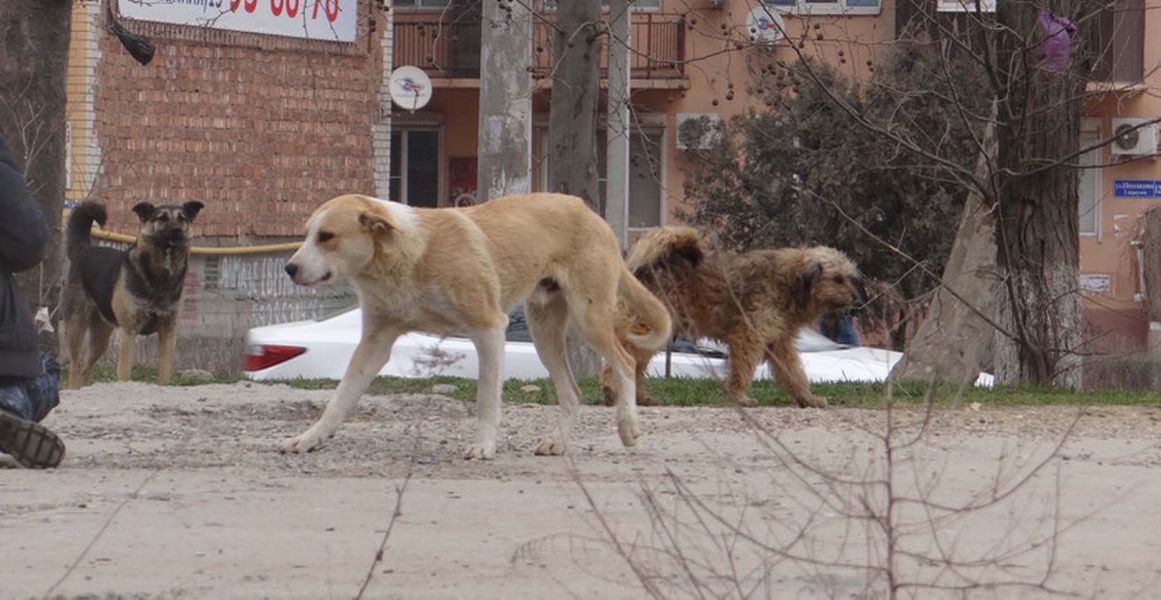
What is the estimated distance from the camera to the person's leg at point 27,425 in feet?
25.4

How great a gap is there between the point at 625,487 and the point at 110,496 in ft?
6.42

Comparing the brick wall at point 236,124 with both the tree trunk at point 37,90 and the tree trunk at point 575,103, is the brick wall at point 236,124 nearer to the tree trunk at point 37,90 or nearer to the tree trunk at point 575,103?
the tree trunk at point 37,90

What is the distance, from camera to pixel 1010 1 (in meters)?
13.5

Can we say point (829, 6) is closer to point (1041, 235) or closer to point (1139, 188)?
point (1139, 188)

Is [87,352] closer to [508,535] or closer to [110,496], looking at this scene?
[110,496]

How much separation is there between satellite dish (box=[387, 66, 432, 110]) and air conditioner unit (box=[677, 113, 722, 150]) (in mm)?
4322

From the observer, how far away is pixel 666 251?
11.5 metres

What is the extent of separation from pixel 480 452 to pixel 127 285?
7.37m

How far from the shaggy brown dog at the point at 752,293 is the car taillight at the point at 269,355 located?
178 inches

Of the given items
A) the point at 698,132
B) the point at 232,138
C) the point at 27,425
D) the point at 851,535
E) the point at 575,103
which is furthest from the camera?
the point at 698,132

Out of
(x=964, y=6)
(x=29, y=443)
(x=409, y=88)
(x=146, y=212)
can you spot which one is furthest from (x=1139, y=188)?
(x=29, y=443)

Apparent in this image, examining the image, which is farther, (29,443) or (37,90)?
(37,90)

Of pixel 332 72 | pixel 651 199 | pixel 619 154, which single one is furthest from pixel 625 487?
pixel 651 199

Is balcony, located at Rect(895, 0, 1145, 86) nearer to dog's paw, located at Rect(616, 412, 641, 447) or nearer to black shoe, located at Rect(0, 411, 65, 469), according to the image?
dog's paw, located at Rect(616, 412, 641, 447)
